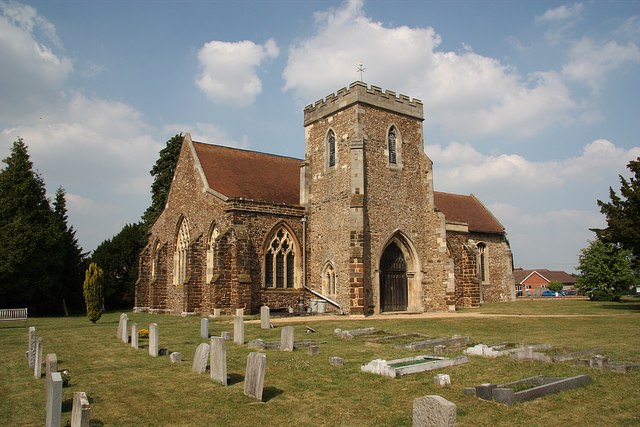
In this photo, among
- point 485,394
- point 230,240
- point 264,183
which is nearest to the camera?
point 485,394

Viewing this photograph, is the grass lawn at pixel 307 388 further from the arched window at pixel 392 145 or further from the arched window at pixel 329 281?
the arched window at pixel 392 145

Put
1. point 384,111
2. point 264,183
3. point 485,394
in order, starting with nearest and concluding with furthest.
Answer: point 485,394
point 384,111
point 264,183

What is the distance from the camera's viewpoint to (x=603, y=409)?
7727 millimetres

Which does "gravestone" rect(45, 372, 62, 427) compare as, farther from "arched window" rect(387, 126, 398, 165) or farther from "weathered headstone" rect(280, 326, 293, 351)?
"arched window" rect(387, 126, 398, 165)

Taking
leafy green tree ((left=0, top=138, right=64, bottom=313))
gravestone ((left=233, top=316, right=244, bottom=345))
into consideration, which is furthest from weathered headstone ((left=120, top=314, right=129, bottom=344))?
leafy green tree ((left=0, top=138, right=64, bottom=313))

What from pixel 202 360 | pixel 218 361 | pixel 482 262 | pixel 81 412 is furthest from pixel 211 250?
pixel 482 262

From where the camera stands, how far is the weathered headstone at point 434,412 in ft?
15.6

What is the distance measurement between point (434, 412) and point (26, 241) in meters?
33.1

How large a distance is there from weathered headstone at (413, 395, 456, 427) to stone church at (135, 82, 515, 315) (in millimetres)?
18649

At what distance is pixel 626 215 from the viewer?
2536 cm

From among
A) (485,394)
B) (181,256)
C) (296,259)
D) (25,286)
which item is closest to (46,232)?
(25,286)

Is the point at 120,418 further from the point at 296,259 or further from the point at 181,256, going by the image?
the point at 181,256

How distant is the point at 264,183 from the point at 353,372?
65.0ft

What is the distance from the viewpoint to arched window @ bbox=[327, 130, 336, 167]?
89.0ft
